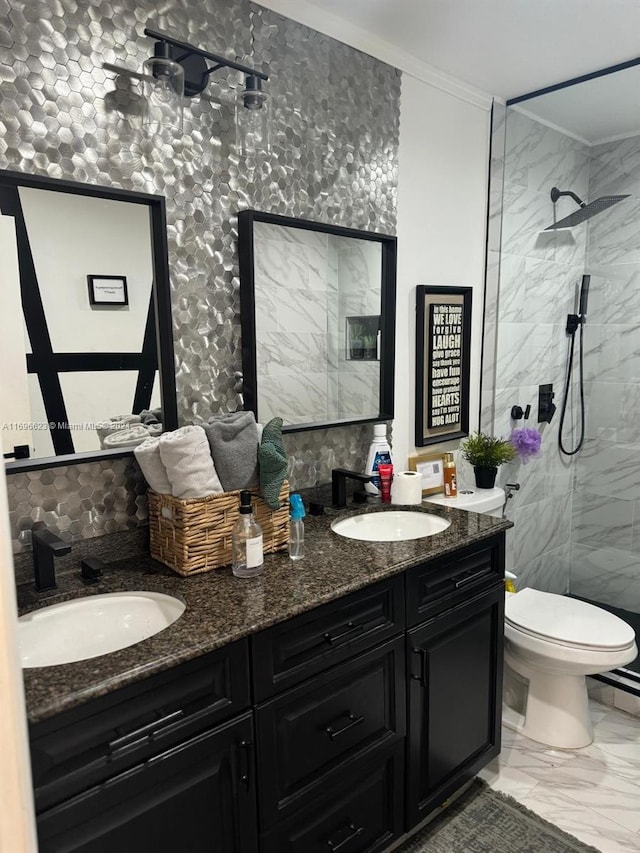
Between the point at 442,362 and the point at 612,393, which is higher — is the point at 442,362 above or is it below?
above

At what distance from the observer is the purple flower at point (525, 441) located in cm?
299

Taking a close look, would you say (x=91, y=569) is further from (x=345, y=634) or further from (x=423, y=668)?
(x=423, y=668)

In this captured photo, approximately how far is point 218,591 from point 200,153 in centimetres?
121

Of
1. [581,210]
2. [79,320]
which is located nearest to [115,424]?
[79,320]

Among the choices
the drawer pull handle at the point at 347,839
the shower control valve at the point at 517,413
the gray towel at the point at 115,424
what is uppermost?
the gray towel at the point at 115,424

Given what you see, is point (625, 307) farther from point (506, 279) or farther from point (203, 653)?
point (203, 653)

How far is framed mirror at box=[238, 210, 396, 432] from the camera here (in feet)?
6.23

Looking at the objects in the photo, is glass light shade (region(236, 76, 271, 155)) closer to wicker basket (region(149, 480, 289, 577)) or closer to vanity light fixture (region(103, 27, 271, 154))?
vanity light fixture (region(103, 27, 271, 154))

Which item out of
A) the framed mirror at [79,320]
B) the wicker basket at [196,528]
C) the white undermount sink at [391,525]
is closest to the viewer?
the framed mirror at [79,320]

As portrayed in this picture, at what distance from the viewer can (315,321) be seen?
2102 millimetres

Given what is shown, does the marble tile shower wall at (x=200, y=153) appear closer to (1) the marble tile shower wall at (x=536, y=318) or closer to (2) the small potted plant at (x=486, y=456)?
(2) the small potted plant at (x=486, y=456)

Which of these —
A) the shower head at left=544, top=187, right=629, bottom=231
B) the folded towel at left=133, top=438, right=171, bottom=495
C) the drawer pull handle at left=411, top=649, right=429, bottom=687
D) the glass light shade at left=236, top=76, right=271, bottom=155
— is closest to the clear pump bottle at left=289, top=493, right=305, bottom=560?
the folded towel at left=133, top=438, right=171, bottom=495

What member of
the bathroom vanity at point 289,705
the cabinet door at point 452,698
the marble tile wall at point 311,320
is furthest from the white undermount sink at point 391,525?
the marble tile wall at point 311,320

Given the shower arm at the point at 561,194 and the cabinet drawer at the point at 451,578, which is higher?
the shower arm at the point at 561,194
